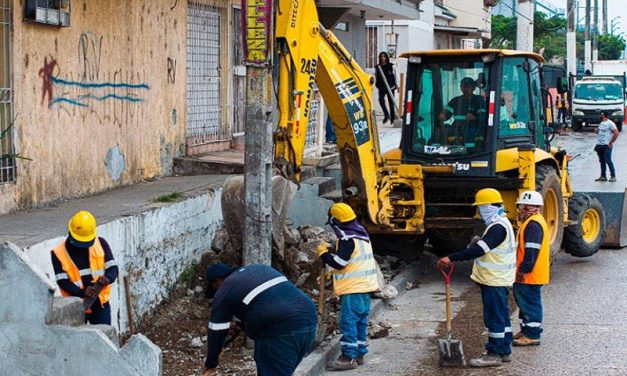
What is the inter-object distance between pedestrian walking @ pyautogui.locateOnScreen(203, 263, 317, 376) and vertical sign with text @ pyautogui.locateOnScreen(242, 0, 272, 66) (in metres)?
3.08

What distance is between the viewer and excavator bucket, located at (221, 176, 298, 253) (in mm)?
11805

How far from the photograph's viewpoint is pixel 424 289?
14.6 metres

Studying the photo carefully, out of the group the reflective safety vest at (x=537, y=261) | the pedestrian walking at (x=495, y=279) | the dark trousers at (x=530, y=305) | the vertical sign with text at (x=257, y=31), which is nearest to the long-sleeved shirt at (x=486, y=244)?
the pedestrian walking at (x=495, y=279)

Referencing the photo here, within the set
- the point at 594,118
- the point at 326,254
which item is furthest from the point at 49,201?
the point at 594,118

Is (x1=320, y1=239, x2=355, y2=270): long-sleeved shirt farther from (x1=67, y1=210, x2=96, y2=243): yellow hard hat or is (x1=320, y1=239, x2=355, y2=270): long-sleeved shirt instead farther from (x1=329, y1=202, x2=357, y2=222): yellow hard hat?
(x1=67, y1=210, x2=96, y2=243): yellow hard hat

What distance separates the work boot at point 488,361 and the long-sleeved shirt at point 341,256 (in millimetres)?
1551

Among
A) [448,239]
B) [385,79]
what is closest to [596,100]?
[385,79]

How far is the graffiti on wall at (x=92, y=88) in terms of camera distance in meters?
12.5

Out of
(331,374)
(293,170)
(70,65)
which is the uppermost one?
(70,65)

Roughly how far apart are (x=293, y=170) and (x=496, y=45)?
6342 cm

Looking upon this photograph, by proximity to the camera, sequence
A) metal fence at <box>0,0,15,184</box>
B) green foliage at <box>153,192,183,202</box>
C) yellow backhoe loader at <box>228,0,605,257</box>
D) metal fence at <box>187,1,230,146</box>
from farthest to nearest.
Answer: metal fence at <box>187,1,230,146</box>, yellow backhoe loader at <box>228,0,605,257</box>, green foliage at <box>153,192,183,202</box>, metal fence at <box>0,0,15,184</box>

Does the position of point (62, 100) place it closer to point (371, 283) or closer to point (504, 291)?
point (371, 283)

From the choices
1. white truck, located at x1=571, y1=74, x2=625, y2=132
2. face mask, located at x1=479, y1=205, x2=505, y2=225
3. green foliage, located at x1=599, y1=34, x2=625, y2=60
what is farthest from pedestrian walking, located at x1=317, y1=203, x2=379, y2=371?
green foliage, located at x1=599, y1=34, x2=625, y2=60

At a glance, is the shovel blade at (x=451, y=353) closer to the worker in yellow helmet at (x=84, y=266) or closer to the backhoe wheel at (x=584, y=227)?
the worker in yellow helmet at (x=84, y=266)
